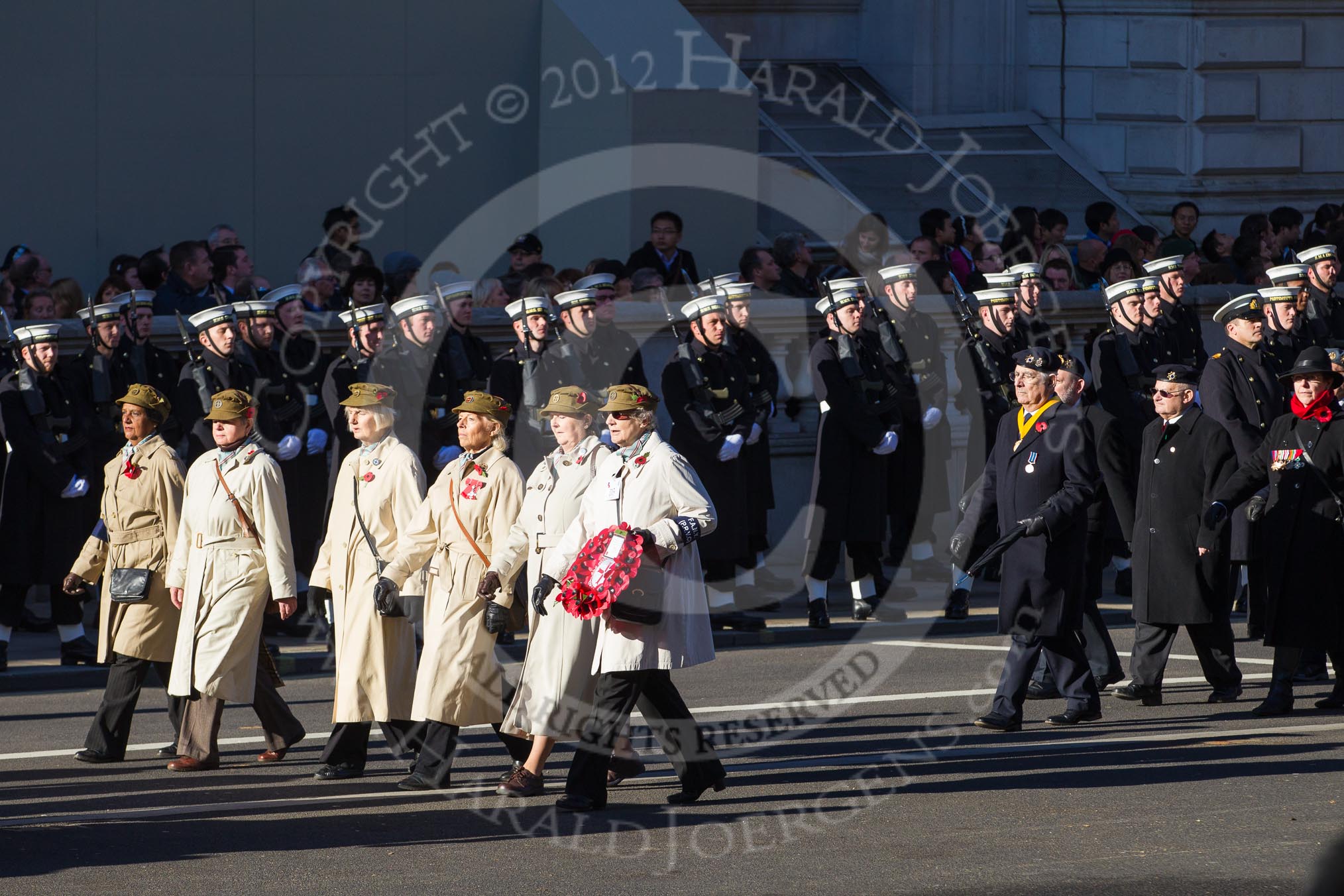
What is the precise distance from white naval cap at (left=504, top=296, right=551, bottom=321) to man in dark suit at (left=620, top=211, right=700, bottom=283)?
6.20ft

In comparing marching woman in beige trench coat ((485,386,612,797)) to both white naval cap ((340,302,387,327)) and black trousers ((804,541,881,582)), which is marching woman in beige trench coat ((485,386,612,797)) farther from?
black trousers ((804,541,881,582))

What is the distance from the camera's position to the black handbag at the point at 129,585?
10648 millimetres

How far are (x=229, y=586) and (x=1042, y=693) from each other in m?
4.43

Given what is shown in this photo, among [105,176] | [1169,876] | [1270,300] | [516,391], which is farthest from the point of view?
Result: [105,176]

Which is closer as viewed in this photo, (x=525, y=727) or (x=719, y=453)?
(x=525, y=727)

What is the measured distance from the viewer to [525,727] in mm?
9414

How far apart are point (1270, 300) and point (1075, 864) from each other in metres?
8.89

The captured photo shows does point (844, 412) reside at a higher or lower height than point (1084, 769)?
higher

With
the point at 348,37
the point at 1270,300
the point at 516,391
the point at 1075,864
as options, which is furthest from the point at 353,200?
the point at 1075,864

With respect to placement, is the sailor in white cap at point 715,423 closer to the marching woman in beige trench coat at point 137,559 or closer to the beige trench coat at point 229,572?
the marching woman in beige trench coat at point 137,559

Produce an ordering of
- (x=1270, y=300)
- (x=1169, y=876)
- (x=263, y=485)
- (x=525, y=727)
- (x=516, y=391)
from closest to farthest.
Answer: (x=1169, y=876) → (x=525, y=727) → (x=263, y=485) → (x=516, y=391) → (x=1270, y=300)

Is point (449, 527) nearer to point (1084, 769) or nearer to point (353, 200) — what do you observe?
point (1084, 769)

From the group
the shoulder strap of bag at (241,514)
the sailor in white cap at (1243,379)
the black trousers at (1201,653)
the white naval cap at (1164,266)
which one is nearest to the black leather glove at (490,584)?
the shoulder strap of bag at (241,514)

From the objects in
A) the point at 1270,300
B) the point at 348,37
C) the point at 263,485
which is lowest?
the point at 263,485
